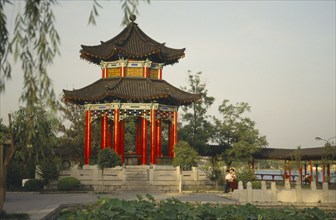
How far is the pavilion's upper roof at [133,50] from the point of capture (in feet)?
89.5

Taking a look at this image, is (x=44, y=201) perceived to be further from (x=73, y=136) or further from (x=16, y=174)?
(x=73, y=136)

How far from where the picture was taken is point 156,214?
9273mm

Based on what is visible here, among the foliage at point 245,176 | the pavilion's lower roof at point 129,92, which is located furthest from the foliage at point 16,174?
the foliage at point 245,176

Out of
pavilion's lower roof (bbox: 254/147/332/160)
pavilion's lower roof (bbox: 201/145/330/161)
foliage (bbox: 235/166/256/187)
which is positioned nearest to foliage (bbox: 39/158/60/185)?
foliage (bbox: 235/166/256/187)

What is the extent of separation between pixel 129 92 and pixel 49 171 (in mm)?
6333

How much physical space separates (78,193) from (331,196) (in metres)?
10.9

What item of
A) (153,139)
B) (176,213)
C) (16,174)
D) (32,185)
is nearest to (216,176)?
(153,139)

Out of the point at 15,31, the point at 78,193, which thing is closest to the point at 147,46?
the point at 78,193

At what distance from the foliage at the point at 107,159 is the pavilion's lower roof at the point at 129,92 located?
11.5 ft

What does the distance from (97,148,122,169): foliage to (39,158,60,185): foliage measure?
6.71 ft

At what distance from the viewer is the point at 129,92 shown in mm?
26281

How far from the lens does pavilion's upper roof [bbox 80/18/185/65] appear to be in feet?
89.5

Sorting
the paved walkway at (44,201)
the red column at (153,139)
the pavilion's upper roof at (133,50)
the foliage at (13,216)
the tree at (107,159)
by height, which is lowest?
the paved walkway at (44,201)

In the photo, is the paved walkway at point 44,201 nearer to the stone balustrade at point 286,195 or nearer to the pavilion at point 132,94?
the stone balustrade at point 286,195
